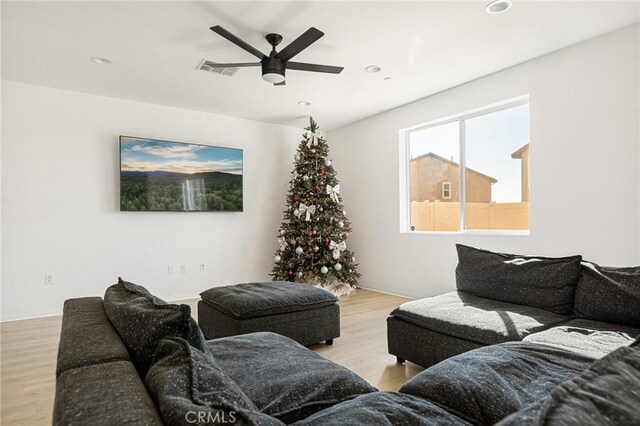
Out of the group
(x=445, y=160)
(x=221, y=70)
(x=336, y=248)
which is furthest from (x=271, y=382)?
(x=445, y=160)

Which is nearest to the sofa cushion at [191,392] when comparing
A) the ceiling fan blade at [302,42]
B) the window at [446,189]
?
the ceiling fan blade at [302,42]

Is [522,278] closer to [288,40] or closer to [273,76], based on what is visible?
[273,76]

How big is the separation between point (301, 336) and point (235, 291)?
713mm

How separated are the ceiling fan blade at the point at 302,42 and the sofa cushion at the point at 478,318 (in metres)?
2.13

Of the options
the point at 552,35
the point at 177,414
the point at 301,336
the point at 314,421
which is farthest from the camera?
the point at 552,35

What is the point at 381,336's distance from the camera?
3426 mm

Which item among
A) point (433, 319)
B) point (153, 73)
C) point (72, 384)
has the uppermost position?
point (153, 73)

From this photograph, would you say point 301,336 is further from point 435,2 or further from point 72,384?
point 435,2

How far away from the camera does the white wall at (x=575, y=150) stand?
3086mm

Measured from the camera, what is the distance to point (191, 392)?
2.52 feet

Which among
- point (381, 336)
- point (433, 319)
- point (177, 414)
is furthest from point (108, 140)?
point (177, 414)

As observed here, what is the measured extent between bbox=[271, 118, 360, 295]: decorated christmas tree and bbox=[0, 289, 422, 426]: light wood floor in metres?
0.91

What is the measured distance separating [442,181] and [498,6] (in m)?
2.45

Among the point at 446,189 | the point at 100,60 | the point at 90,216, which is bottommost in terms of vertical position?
the point at 90,216
